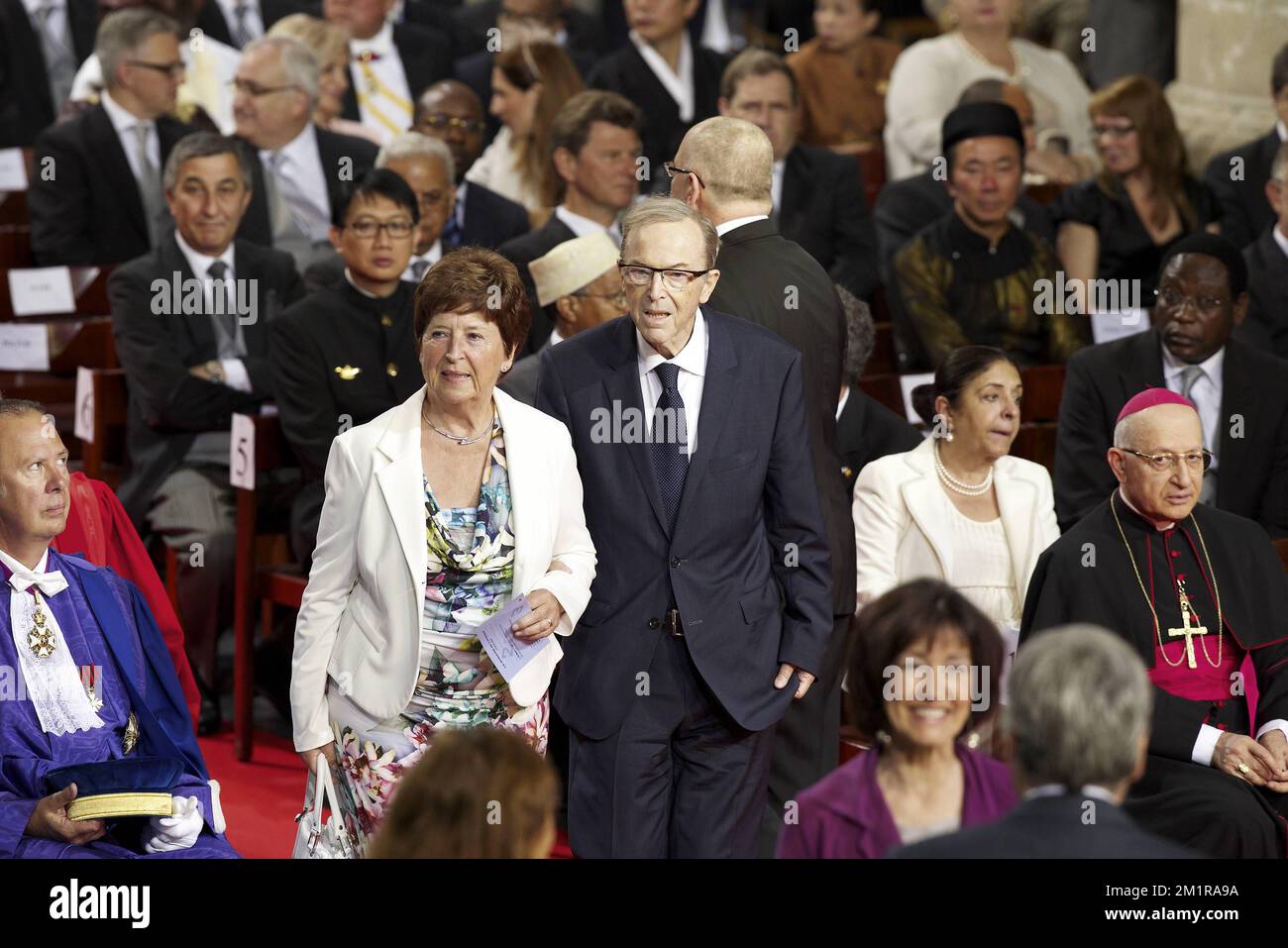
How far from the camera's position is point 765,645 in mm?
4070

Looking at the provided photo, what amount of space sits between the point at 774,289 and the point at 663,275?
0.57 meters

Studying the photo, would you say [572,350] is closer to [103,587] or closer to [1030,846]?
[103,587]

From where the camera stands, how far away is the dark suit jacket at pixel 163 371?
6262 mm

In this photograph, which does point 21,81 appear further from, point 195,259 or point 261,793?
point 261,793

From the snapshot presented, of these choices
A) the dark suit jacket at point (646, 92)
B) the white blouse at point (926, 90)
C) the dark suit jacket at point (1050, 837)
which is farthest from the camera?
the dark suit jacket at point (646, 92)

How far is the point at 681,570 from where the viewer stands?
13.2ft

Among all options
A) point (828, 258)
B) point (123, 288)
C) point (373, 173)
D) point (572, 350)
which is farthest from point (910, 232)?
point (572, 350)

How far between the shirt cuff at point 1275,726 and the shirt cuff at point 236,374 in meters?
3.41

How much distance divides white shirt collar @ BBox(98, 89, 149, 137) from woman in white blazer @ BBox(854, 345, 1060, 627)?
3.65m

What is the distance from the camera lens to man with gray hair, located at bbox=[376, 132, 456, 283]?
684cm

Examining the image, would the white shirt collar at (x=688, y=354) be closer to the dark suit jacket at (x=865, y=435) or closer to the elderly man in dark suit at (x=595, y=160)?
the dark suit jacket at (x=865, y=435)

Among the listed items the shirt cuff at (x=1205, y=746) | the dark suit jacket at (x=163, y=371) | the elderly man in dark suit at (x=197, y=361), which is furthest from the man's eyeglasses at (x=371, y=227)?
the shirt cuff at (x=1205, y=746)

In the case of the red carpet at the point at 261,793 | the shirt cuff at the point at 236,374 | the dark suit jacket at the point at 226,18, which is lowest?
the red carpet at the point at 261,793

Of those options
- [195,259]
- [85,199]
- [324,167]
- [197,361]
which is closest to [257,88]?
[324,167]
